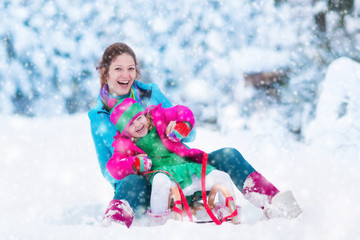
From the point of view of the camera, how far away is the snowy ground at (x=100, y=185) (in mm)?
1518

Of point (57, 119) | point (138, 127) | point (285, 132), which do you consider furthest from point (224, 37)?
point (138, 127)

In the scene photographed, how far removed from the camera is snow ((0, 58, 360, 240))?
1532 millimetres

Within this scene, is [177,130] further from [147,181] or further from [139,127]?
[147,181]

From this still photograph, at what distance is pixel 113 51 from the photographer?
2213mm

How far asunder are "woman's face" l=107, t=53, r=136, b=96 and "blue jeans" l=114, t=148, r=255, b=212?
60 cm

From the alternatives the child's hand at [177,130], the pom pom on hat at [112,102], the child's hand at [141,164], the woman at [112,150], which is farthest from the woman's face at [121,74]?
the child's hand at [141,164]

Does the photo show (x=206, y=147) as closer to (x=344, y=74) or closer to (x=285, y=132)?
(x=285, y=132)

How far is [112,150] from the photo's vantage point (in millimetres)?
2105

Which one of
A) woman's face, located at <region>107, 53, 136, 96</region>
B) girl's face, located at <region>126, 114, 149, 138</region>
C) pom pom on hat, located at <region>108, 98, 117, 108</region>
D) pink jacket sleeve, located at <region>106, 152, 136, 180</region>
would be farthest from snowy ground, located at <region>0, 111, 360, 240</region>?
woman's face, located at <region>107, 53, 136, 96</region>

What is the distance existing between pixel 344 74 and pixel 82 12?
3580 mm

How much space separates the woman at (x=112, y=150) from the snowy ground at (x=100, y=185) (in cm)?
17

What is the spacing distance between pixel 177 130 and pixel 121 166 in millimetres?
341

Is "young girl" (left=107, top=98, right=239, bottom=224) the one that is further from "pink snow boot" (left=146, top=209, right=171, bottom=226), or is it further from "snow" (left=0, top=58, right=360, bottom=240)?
"snow" (left=0, top=58, right=360, bottom=240)

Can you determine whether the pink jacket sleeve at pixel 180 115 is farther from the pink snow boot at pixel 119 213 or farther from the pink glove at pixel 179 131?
the pink snow boot at pixel 119 213
